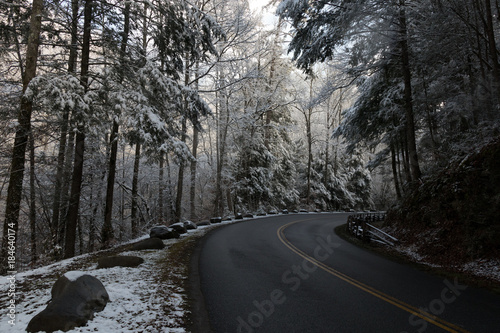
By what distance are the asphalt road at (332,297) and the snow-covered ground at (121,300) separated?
2.13 feet

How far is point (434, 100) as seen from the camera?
1302 cm

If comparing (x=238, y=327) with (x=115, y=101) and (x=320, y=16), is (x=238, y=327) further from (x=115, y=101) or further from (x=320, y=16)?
(x=320, y=16)

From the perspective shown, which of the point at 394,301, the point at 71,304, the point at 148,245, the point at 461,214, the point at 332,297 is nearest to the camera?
the point at 71,304

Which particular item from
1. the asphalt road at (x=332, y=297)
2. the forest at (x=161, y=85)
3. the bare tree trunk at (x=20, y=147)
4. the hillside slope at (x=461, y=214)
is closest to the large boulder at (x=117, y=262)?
the asphalt road at (x=332, y=297)

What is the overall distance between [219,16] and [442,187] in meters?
16.7

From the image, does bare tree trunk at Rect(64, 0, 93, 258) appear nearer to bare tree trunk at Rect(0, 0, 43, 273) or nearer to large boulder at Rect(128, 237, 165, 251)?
bare tree trunk at Rect(0, 0, 43, 273)

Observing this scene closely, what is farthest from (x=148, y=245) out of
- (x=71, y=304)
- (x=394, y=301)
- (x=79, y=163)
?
(x=394, y=301)

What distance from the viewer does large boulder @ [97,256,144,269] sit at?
6.69 metres

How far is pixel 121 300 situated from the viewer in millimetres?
4738

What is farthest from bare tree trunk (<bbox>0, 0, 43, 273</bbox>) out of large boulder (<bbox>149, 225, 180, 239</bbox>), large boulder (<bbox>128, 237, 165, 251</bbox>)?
large boulder (<bbox>149, 225, 180, 239</bbox>)

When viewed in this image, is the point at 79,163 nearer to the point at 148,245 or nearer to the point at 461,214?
the point at 148,245

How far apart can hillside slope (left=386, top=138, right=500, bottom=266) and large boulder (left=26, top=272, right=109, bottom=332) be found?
29.5ft

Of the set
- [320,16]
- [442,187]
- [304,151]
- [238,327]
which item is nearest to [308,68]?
[320,16]

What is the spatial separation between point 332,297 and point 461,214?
246 inches
